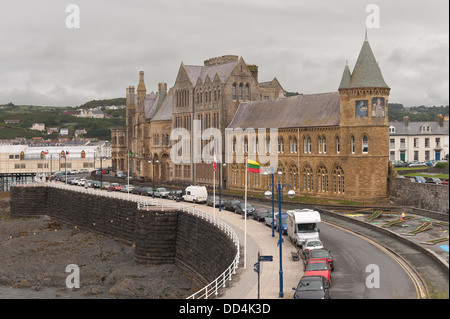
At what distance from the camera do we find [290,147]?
73.3 meters

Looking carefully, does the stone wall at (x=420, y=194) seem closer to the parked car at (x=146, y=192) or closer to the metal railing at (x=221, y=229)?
the metal railing at (x=221, y=229)

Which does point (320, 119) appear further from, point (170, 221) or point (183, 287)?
point (183, 287)


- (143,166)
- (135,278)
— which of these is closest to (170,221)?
(135,278)

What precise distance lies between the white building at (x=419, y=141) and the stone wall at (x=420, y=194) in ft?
133

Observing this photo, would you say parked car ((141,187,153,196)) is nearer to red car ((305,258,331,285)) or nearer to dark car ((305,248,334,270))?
dark car ((305,248,334,270))

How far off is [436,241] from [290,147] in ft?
118

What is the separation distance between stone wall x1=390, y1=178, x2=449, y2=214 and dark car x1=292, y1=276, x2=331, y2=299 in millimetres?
24575

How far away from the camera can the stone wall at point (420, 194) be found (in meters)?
51.5

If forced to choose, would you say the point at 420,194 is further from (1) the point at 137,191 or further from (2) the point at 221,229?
(1) the point at 137,191

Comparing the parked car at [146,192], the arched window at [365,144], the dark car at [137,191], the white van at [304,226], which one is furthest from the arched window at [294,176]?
the white van at [304,226]

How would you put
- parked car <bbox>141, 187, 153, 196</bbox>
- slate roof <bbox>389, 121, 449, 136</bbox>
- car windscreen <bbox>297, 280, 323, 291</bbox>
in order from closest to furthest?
1. car windscreen <bbox>297, 280, 323, 291</bbox>
2. parked car <bbox>141, 187, 153, 196</bbox>
3. slate roof <bbox>389, 121, 449, 136</bbox>

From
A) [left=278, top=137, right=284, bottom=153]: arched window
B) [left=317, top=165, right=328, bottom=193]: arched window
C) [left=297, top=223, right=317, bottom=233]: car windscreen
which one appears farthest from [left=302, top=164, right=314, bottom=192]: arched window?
[left=297, top=223, right=317, bottom=233]: car windscreen

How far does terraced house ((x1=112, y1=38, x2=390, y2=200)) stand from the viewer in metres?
62.4

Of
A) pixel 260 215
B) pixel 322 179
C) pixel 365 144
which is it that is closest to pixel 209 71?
pixel 322 179
